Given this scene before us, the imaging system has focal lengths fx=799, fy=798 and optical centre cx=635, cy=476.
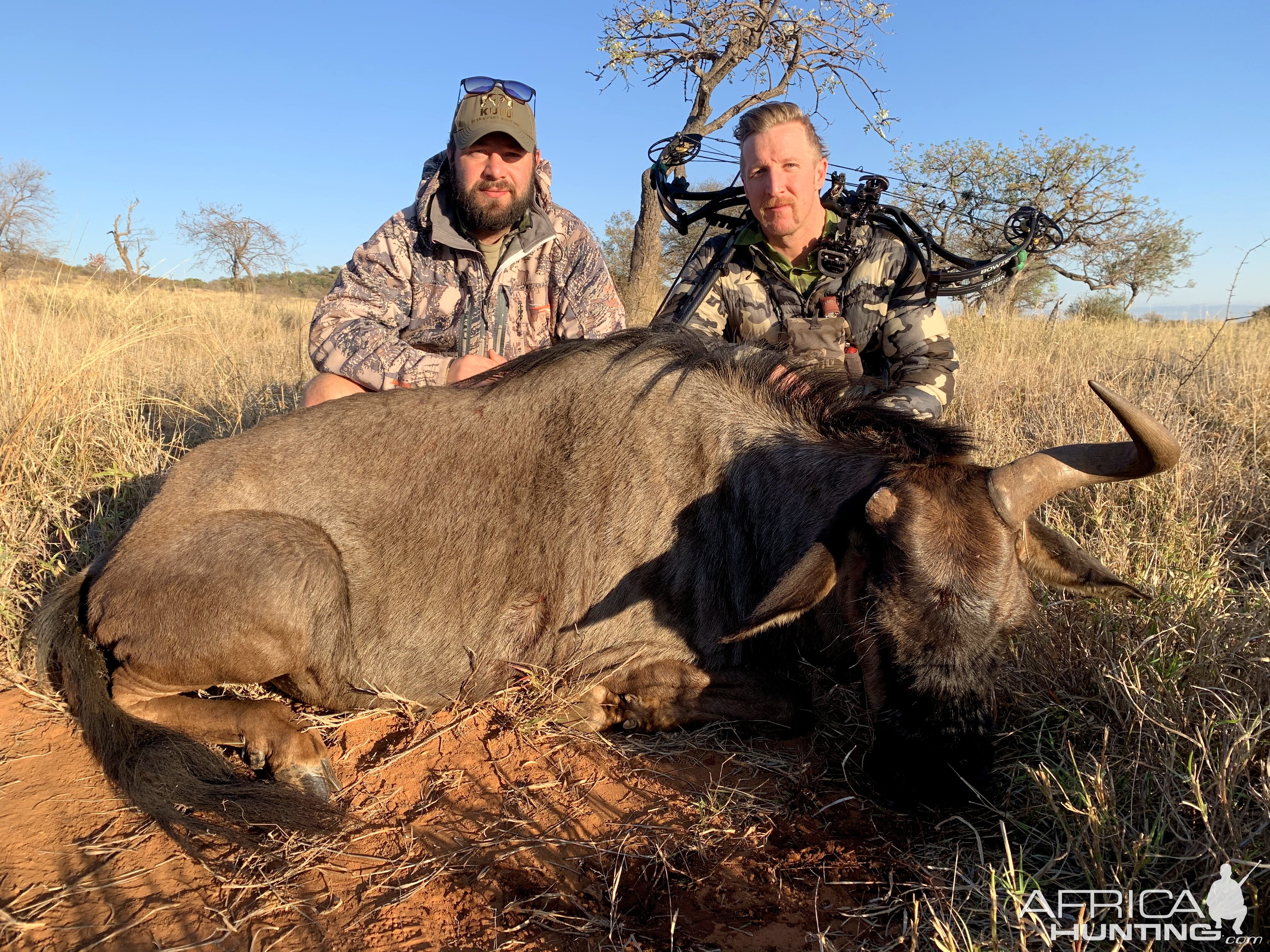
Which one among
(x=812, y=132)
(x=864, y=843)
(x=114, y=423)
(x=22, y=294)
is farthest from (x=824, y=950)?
(x=22, y=294)

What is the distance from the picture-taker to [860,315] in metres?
5.49

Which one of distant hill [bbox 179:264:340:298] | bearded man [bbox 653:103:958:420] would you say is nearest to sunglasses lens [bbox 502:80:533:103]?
bearded man [bbox 653:103:958:420]

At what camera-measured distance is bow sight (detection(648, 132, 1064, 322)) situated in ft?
17.6

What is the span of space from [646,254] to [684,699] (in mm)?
11098

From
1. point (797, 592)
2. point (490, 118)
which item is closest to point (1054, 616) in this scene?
point (797, 592)

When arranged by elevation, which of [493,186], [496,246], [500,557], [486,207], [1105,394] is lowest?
[500,557]

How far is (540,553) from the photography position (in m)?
3.67

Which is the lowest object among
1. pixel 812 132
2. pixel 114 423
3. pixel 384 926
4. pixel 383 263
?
pixel 384 926

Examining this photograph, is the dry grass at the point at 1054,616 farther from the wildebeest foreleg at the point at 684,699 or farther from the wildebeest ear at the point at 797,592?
the wildebeest ear at the point at 797,592

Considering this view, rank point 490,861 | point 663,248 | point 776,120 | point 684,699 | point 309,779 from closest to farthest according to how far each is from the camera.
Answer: point 490,861
point 309,779
point 684,699
point 776,120
point 663,248

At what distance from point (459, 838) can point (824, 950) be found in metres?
1.38

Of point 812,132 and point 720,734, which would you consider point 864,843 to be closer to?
point 720,734

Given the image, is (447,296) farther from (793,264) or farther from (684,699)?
(684,699)

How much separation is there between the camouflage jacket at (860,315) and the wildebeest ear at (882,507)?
2.27 metres
